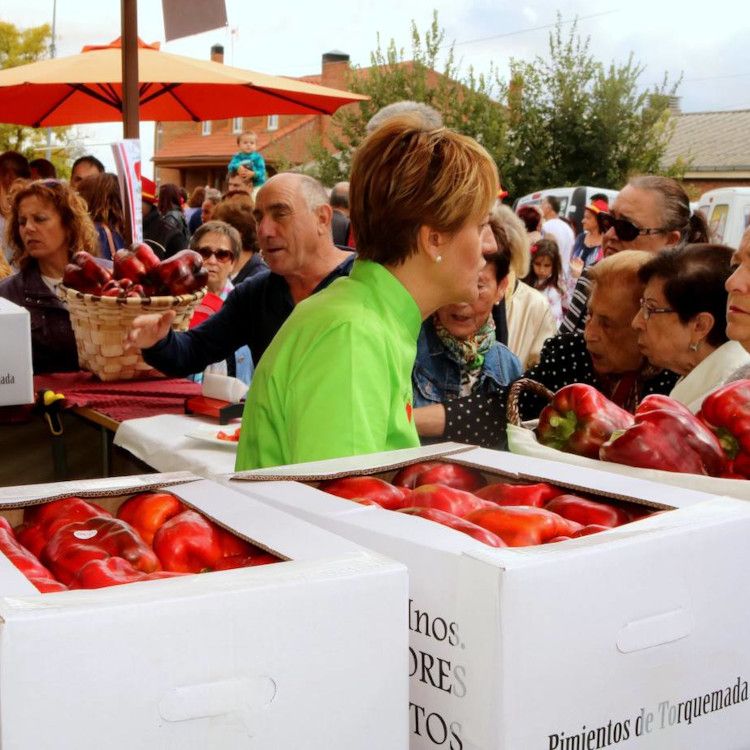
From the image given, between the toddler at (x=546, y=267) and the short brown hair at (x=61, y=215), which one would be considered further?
the toddler at (x=546, y=267)

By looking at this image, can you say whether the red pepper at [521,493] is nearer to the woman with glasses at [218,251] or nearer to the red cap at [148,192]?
the woman with glasses at [218,251]

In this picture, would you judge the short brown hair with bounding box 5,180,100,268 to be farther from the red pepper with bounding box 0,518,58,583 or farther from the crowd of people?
the red pepper with bounding box 0,518,58,583

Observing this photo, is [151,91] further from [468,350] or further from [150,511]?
[150,511]

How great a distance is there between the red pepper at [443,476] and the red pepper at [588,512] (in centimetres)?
14

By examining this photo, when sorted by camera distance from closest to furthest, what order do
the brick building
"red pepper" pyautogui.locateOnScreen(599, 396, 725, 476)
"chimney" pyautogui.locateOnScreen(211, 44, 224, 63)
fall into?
"red pepper" pyautogui.locateOnScreen(599, 396, 725, 476)
the brick building
"chimney" pyautogui.locateOnScreen(211, 44, 224, 63)

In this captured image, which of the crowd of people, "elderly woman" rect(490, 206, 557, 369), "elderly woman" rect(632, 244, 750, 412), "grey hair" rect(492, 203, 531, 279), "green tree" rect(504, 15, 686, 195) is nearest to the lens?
the crowd of people

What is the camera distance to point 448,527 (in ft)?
3.10

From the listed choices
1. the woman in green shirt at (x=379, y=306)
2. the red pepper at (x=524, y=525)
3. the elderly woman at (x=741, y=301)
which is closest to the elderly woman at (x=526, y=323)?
the elderly woman at (x=741, y=301)

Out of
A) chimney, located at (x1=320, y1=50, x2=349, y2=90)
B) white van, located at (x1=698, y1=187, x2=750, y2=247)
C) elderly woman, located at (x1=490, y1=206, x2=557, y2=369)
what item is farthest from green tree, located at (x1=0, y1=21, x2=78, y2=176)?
elderly woman, located at (x1=490, y1=206, x2=557, y2=369)

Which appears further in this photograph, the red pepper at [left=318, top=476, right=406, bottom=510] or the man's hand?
the man's hand

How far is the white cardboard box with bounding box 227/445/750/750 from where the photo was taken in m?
0.82

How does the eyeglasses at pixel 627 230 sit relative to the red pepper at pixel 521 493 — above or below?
above

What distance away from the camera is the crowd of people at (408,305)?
1.74 meters

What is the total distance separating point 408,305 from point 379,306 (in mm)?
71
